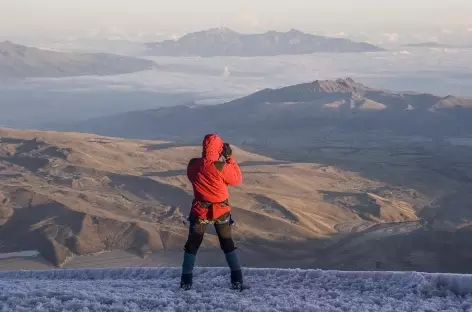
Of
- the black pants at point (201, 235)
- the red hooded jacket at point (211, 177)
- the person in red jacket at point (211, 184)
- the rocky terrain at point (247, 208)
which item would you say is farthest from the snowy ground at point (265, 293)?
the rocky terrain at point (247, 208)

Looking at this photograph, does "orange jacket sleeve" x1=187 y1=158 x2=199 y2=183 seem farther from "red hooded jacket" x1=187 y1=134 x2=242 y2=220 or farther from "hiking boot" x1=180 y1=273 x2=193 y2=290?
"hiking boot" x1=180 y1=273 x2=193 y2=290

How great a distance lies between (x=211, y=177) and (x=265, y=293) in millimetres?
1338

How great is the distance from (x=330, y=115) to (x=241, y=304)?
98347mm

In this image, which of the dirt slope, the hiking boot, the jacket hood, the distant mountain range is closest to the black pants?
the hiking boot

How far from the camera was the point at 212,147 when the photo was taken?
21.4 feet

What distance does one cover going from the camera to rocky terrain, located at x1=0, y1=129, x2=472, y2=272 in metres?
28.3

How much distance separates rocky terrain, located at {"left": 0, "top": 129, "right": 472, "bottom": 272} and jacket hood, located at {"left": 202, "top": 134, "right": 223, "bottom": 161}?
20.3 meters

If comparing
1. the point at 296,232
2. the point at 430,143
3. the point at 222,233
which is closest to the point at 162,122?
the point at 430,143

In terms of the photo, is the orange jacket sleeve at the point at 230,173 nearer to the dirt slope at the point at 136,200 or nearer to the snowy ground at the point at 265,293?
the snowy ground at the point at 265,293

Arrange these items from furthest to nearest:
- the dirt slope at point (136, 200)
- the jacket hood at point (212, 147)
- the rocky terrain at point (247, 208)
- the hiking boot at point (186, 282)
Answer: the dirt slope at point (136, 200), the rocky terrain at point (247, 208), the hiking boot at point (186, 282), the jacket hood at point (212, 147)

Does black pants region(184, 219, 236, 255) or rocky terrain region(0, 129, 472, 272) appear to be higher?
black pants region(184, 219, 236, 255)

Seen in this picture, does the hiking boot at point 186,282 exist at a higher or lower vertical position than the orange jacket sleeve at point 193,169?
lower

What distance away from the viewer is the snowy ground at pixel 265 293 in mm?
6156

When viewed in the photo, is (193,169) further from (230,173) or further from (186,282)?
(186,282)
